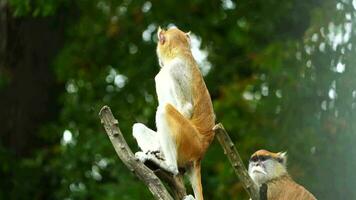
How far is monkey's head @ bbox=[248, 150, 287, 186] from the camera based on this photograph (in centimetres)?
796

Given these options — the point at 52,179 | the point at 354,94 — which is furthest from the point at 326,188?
the point at 52,179

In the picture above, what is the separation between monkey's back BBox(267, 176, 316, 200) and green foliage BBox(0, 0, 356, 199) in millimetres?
2488

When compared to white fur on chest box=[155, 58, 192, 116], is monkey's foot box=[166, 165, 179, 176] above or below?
below

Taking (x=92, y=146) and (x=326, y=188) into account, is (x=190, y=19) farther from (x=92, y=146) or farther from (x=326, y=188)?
(x=326, y=188)

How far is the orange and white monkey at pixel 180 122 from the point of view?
287 inches

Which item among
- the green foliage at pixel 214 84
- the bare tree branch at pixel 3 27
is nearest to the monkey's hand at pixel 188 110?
the green foliage at pixel 214 84

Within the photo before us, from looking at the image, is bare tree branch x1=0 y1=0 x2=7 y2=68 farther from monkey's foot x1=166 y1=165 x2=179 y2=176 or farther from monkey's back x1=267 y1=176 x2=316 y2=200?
monkey's foot x1=166 y1=165 x2=179 y2=176

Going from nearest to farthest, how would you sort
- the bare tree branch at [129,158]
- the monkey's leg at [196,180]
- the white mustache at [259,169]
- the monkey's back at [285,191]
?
the bare tree branch at [129,158] → the monkey's leg at [196,180] → the monkey's back at [285,191] → the white mustache at [259,169]

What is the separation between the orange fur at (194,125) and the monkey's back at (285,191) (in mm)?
674

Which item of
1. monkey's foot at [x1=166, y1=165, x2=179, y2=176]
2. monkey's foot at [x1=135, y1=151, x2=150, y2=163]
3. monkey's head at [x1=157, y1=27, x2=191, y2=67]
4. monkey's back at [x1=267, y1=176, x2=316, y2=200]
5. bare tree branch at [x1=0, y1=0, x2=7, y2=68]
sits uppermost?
bare tree branch at [x1=0, y1=0, x2=7, y2=68]

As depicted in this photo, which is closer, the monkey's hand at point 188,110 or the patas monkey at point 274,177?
the monkey's hand at point 188,110

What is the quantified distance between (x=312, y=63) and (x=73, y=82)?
4.22m

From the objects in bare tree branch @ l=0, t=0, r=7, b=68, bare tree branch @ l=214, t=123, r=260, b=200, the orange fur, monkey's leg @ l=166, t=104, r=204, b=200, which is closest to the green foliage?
bare tree branch @ l=0, t=0, r=7, b=68

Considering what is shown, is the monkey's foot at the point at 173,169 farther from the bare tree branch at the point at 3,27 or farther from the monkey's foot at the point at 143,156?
the bare tree branch at the point at 3,27
